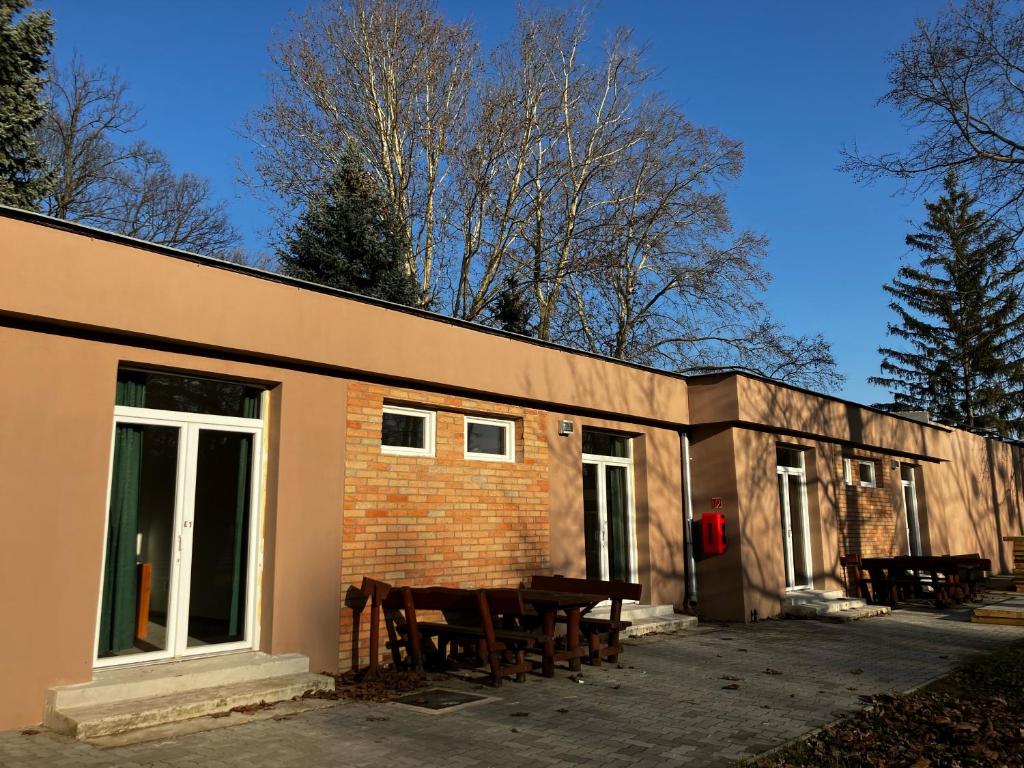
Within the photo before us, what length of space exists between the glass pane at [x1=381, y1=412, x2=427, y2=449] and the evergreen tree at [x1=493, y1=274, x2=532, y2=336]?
41.9 ft

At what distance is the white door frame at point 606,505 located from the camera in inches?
438

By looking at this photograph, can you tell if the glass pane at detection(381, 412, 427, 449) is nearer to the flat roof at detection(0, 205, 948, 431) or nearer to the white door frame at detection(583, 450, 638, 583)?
the flat roof at detection(0, 205, 948, 431)

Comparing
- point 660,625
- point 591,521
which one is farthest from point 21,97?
point 660,625

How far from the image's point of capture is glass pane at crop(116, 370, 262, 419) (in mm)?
6492

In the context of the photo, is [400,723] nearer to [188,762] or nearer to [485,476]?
[188,762]

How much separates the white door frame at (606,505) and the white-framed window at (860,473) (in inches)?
222

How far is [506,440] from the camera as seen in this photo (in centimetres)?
972

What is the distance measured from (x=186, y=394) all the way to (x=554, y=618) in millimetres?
3888

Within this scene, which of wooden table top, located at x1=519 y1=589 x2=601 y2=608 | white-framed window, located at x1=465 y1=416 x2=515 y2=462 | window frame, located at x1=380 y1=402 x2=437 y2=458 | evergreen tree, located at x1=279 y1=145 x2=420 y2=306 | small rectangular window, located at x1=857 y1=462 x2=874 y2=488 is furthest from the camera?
evergreen tree, located at x1=279 y1=145 x2=420 y2=306

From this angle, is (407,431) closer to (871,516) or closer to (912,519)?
(871,516)

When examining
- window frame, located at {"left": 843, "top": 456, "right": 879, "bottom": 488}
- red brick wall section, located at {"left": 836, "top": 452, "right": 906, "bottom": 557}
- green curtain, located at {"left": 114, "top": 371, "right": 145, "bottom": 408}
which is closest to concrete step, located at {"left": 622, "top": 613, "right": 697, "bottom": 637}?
red brick wall section, located at {"left": 836, "top": 452, "right": 906, "bottom": 557}

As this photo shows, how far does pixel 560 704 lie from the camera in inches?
251

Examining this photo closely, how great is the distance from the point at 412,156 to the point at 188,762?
1719 cm

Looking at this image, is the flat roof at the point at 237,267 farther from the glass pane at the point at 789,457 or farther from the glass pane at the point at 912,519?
the glass pane at the point at 912,519
